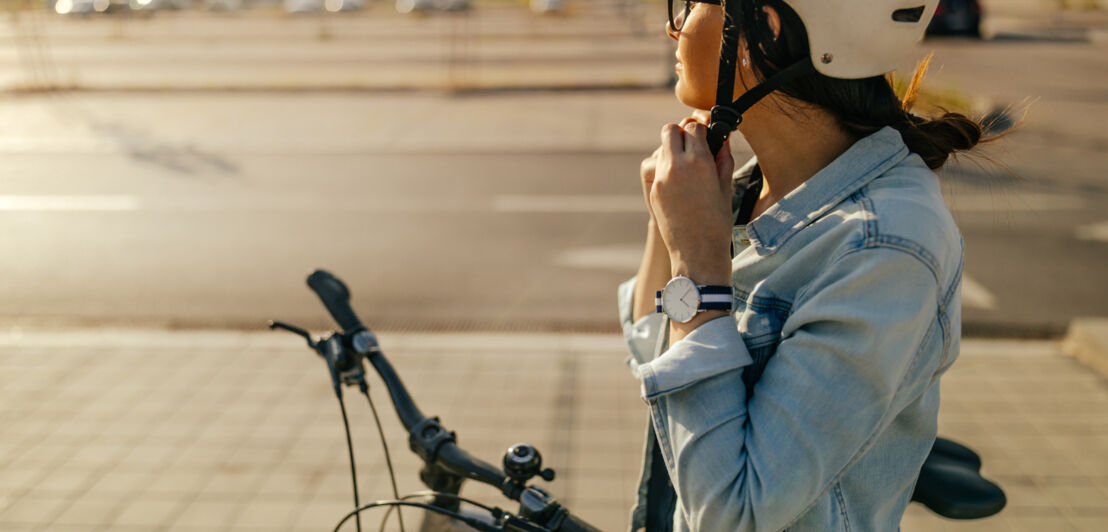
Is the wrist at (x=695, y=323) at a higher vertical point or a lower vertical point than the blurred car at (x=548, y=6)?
higher

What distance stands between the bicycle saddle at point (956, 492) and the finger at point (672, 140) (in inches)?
33.0

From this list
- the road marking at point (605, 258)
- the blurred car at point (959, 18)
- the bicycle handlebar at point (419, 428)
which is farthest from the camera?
the blurred car at point (959, 18)

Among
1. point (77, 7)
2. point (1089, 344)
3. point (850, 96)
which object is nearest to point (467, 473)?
point (850, 96)

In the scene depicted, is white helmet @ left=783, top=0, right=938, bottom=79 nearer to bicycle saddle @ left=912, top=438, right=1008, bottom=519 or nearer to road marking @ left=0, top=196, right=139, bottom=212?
bicycle saddle @ left=912, top=438, right=1008, bottom=519

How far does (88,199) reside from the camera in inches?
327

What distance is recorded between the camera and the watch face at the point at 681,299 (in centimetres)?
127

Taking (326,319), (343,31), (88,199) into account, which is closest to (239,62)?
(343,31)

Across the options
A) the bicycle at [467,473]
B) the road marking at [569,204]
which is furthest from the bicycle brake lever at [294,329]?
the road marking at [569,204]

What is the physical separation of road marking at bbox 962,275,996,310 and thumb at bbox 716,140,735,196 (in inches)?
194

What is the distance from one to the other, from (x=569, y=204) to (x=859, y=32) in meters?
6.76

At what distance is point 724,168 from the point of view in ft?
4.44

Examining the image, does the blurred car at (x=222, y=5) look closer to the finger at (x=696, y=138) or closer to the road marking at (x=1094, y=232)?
the road marking at (x=1094, y=232)

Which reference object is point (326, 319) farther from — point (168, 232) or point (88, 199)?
point (88, 199)

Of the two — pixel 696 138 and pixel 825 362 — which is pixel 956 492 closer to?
pixel 825 362
